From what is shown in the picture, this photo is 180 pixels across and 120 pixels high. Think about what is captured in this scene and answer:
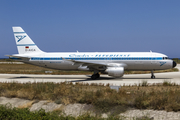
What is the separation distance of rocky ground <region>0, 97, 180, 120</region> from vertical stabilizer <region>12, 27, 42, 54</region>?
46.8 feet

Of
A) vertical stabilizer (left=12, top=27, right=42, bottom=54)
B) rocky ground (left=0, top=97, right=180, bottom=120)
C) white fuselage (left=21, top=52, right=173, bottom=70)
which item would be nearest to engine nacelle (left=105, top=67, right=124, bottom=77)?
white fuselage (left=21, top=52, right=173, bottom=70)

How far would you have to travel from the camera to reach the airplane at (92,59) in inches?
1007

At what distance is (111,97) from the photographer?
39.1 ft

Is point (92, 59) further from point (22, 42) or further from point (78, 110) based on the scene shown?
point (78, 110)

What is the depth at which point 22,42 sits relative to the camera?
27531 millimetres

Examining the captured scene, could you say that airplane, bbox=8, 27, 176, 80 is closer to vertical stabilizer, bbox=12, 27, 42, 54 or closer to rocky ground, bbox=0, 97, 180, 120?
vertical stabilizer, bbox=12, 27, 42, 54

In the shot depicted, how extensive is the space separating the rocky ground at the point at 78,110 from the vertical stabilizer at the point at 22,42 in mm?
14279

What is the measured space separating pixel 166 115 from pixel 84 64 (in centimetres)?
1571

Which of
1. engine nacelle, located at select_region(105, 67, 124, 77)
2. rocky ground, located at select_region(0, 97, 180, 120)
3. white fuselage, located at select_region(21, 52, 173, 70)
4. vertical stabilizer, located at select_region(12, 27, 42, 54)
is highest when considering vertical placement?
vertical stabilizer, located at select_region(12, 27, 42, 54)

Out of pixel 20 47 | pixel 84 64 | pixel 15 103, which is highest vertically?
pixel 20 47

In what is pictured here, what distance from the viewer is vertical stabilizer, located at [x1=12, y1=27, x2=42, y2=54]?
27.5 metres

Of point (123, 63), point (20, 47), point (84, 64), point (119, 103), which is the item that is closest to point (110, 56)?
point (123, 63)

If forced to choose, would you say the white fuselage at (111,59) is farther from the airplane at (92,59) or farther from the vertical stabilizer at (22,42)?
the vertical stabilizer at (22,42)

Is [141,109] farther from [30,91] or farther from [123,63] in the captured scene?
[123,63]
